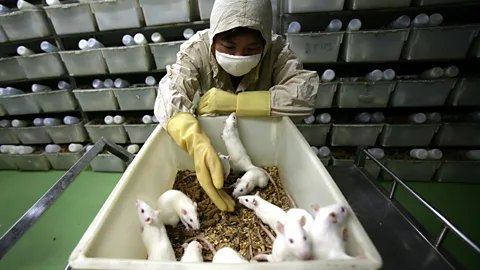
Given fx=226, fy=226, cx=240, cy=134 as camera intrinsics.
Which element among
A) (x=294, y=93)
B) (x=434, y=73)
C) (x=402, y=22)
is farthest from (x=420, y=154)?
(x=294, y=93)

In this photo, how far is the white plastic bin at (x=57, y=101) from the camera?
2.24m

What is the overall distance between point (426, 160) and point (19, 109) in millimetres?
4017

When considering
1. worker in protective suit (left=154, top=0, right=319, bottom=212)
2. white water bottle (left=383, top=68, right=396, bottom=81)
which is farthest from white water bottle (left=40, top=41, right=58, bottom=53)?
white water bottle (left=383, top=68, right=396, bottom=81)

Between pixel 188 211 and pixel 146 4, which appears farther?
pixel 146 4

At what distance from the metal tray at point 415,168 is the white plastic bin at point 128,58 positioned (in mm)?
2407

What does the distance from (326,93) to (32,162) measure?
3.18 metres

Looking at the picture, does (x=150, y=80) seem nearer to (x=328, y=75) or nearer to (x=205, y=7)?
(x=205, y=7)

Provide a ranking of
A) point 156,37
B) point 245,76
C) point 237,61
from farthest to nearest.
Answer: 1. point 156,37
2. point 245,76
3. point 237,61

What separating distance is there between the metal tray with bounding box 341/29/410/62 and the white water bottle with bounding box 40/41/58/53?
258cm

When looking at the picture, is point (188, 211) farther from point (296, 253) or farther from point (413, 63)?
point (413, 63)

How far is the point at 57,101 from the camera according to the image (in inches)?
90.0

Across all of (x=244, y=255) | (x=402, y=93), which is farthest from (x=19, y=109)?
(x=402, y=93)

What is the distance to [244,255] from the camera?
2.32 feet

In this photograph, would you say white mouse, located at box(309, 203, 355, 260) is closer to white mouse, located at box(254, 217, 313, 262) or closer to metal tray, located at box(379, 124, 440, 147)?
white mouse, located at box(254, 217, 313, 262)
